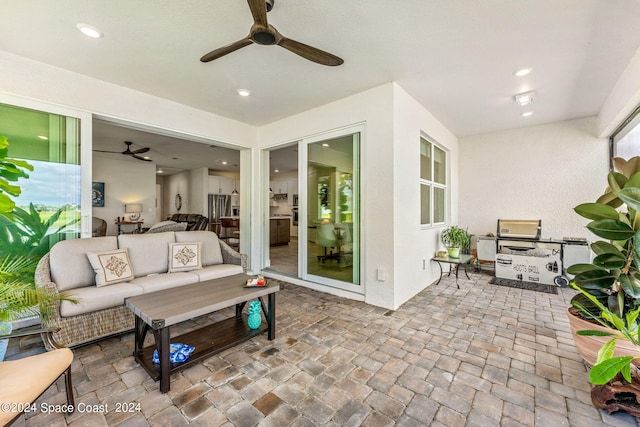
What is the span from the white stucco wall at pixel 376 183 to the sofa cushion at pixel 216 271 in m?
1.55

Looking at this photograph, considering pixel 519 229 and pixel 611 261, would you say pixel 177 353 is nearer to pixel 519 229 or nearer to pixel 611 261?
pixel 611 261

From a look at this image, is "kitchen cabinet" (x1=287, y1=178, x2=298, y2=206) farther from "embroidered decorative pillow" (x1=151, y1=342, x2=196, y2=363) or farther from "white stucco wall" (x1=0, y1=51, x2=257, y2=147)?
"embroidered decorative pillow" (x1=151, y1=342, x2=196, y2=363)

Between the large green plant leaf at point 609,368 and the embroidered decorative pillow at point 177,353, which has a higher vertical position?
the large green plant leaf at point 609,368

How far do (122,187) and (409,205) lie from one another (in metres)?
8.39

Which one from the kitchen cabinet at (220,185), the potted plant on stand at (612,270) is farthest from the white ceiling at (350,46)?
the kitchen cabinet at (220,185)

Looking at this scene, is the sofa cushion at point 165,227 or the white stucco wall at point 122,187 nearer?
the sofa cushion at point 165,227

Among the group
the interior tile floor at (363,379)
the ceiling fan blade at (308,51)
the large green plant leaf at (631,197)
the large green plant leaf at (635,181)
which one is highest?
the ceiling fan blade at (308,51)

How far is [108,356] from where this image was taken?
7.36ft

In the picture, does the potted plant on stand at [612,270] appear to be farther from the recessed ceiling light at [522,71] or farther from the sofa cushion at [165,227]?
the sofa cushion at [165,227]

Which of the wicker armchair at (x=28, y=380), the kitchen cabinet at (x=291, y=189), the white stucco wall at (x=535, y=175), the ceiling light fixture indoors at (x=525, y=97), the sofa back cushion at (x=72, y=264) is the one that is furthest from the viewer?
the kitchen cabinet at (x=291, y=189)

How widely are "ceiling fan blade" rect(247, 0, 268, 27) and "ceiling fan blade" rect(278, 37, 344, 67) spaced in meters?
0.23

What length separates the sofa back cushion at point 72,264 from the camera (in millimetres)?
2582

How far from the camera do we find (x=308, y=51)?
85.4 inches

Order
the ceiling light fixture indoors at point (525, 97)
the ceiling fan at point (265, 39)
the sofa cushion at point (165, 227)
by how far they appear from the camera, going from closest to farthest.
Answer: the ceiling fan at point (265, 39)
the ceiling light fixture indoors at point (525, 97)
the sofa cushion at point (165, 227)
